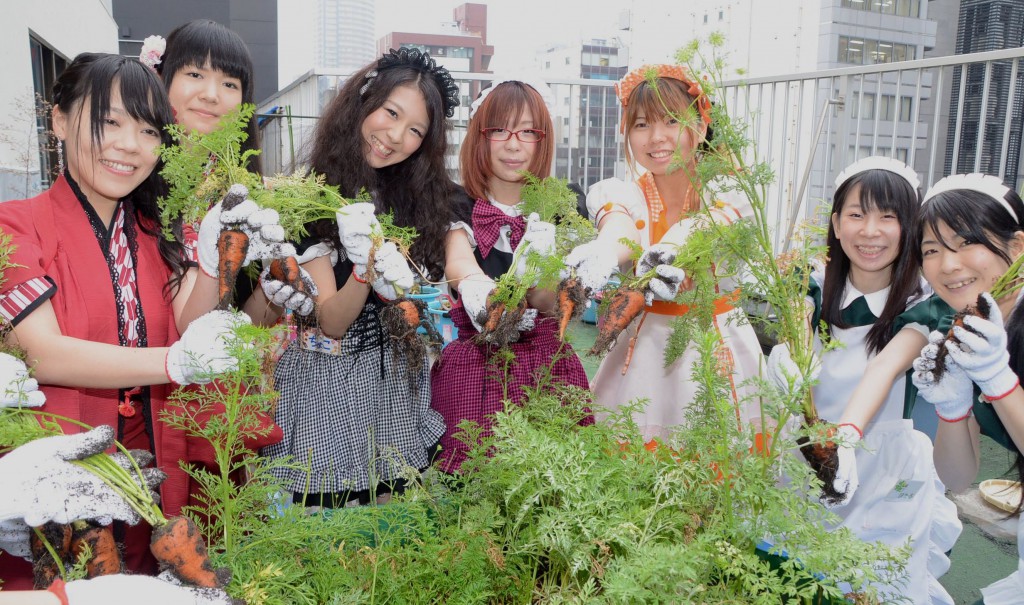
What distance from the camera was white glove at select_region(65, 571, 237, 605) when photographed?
94 centimetres

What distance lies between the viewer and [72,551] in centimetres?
108

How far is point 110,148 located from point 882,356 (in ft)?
6.29

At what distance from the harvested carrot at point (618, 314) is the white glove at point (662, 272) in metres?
0.04

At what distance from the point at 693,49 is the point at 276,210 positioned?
1.02 meters

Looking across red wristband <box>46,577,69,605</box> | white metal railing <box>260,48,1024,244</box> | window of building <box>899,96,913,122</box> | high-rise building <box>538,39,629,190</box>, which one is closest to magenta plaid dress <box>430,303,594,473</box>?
red wristband <box>46,577,69,605</box>

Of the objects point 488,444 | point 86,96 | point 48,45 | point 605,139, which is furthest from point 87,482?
point 48,45

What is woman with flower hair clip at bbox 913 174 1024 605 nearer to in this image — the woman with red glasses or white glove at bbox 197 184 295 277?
the woman with red glasses

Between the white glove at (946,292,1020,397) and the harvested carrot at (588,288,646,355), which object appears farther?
the harvested carrot at (588,288,646,355)

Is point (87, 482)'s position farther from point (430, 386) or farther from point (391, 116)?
point (391, 116)

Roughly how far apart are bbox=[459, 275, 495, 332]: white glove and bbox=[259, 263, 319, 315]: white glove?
40 centimetres

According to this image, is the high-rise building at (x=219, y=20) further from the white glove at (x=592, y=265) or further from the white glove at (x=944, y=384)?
the white glove at (x=944, y=384)

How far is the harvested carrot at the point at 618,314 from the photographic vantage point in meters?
1.79

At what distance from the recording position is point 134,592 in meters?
0.96

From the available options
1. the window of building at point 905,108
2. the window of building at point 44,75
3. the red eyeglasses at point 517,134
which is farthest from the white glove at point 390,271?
the window of building at point 44,75
